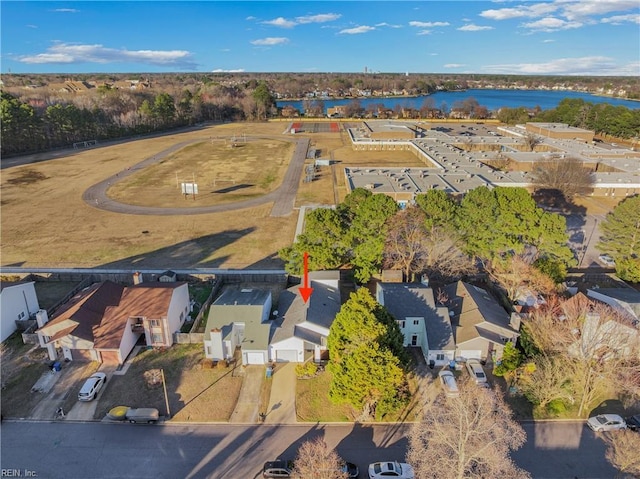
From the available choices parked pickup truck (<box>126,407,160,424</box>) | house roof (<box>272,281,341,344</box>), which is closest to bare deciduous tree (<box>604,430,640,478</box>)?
house roof (<box>272,281,341,344</box>)

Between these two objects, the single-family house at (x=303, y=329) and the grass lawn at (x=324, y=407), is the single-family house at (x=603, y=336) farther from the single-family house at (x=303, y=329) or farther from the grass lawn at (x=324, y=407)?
the single-family house at (x=303, y=329)

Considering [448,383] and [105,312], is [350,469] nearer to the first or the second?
[448,383]

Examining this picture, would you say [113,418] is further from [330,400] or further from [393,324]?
[393,324]

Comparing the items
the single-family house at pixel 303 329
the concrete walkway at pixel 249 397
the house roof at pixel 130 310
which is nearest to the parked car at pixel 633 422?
the single-family house at pixel 303 329

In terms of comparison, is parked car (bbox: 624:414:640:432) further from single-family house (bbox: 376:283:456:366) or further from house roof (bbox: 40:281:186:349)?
house roof (bbox: 40:281:186:349)

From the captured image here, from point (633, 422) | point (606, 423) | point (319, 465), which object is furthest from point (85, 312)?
point (633, 422)

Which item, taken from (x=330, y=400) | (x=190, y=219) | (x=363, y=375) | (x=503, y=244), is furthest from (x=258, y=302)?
(x=190, y=219)
